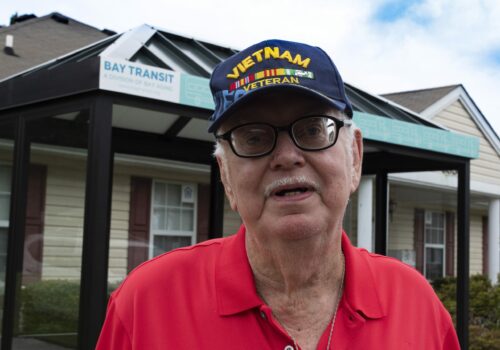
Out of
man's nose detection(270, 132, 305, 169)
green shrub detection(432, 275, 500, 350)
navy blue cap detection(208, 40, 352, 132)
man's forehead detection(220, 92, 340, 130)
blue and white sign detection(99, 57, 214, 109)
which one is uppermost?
blue and white sign detection(99, 57, 214, 109)

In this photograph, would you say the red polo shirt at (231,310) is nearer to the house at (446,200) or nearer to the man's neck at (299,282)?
the man's neck at (299,282)

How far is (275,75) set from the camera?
5.09 feet

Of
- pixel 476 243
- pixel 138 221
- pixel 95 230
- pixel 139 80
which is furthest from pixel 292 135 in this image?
pixel 476 243

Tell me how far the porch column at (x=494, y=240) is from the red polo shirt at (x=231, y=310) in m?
15.0

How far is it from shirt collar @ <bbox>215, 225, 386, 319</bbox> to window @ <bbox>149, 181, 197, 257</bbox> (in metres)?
5.82

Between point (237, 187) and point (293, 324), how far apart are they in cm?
40

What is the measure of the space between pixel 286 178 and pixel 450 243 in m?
16.0

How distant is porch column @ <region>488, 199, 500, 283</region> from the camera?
15.7m

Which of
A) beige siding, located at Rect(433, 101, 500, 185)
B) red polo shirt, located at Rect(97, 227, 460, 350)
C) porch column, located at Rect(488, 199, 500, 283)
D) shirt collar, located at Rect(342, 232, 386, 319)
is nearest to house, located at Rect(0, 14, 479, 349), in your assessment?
red polo shirt, located at Rect(97, 227, 460, 350)

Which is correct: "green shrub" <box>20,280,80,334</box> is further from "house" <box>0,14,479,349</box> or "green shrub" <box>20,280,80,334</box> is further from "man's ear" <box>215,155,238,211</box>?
"man's ear" <box>215,155,238,211</box>

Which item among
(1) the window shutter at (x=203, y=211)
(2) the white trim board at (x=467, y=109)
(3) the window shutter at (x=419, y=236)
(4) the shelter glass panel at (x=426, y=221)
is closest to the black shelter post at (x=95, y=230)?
(1) the window shutter at (x=203, y=211)

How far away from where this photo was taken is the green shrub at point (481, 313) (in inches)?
344

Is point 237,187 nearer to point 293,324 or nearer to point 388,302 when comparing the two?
point 293,324

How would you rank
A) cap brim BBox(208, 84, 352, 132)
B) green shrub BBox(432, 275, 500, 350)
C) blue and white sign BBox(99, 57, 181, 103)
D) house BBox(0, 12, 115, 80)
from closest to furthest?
cap brim BBox(208, 84, 352, 132), blue and white sign BBox(99, 57, 181, 103), green shrub BBox(432, 275, 500, 350), house BBox(0, 12, 115, 80)
